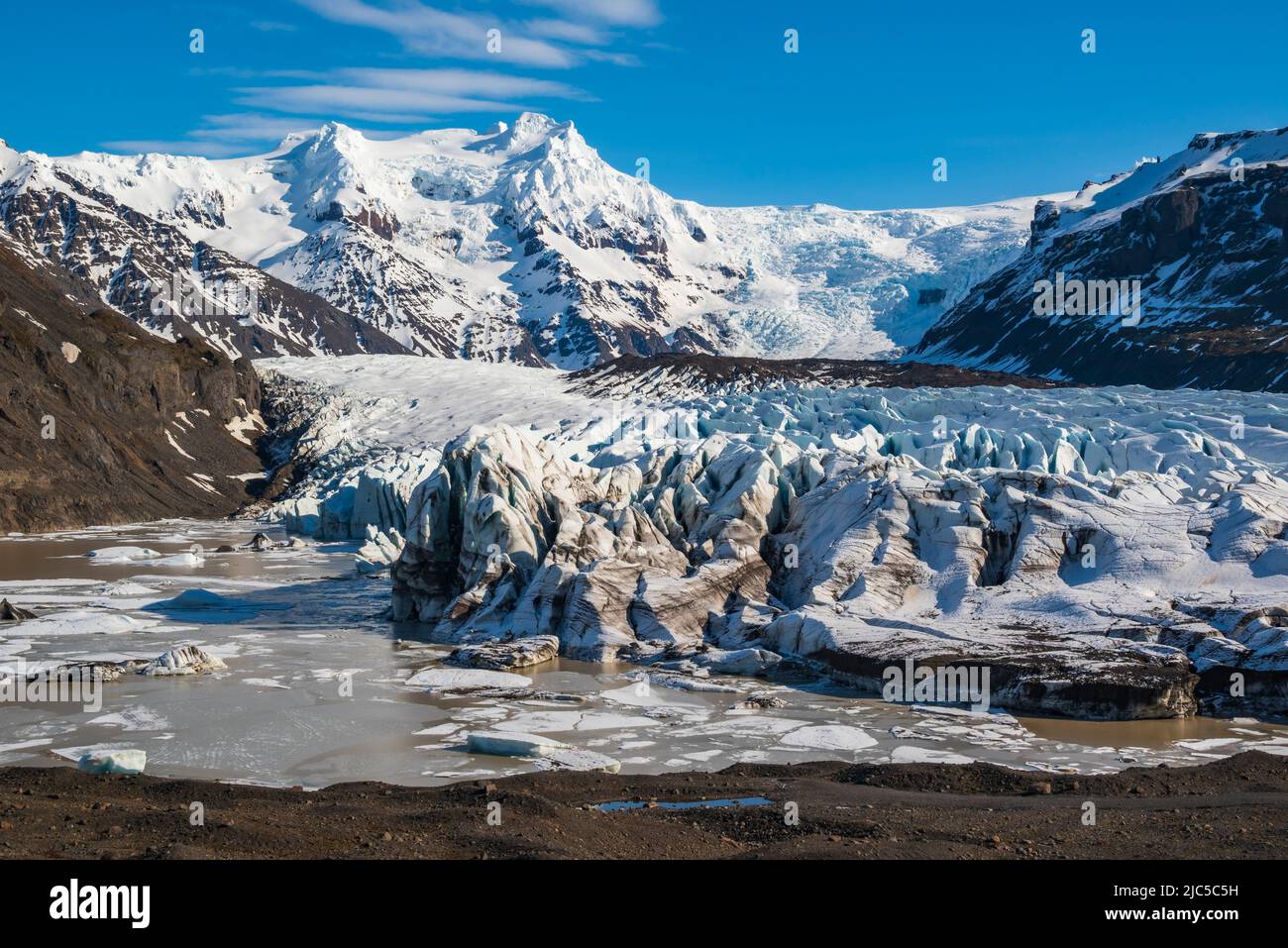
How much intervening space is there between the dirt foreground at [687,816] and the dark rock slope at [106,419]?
169ft

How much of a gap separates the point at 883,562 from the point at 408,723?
459 inches

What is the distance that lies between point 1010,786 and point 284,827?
9115mm

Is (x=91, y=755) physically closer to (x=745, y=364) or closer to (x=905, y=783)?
(x=905, y=783)

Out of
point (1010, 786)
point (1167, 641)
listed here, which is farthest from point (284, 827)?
point (1167, 641)

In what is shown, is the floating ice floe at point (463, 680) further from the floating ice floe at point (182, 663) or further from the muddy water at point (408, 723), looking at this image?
the floating ice floe at point (182, 663)

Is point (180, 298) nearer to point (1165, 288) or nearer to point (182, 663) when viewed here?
point (1165, 288)

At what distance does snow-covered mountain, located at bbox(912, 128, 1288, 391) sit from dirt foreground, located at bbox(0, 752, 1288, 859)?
93.5 metres

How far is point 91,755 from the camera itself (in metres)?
17.4

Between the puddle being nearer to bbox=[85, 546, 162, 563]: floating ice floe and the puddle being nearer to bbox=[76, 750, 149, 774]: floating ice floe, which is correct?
bbox=[76, 750, 149, 774]: floating ice floe

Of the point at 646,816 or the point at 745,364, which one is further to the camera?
the point at 745,364

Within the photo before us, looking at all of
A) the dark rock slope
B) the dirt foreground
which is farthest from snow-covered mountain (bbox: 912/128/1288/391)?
the dirt foreground

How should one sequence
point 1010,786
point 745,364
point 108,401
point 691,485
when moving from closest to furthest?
point 1010,786, point 691,485, point 108,401, point 745,364

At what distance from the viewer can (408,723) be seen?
2128 cm

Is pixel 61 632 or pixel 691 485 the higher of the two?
pixel 691 485
